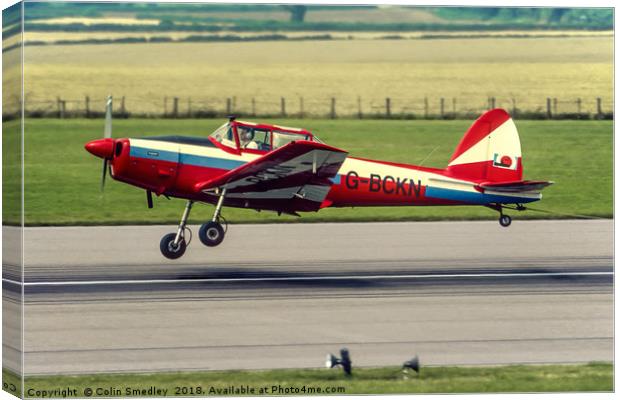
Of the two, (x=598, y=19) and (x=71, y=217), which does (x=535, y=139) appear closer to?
(x=598, y=19)

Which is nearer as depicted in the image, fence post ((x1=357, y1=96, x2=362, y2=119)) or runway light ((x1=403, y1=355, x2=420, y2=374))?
runway light ((x1=403, y1=355, x2=420, y2=374))

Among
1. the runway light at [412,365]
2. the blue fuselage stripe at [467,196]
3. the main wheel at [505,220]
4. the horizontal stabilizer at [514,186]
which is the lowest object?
the runway light at [412,365]

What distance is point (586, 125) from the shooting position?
1598 centimetres

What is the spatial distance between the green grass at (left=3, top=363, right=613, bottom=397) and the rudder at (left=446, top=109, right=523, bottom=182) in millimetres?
Answer: 4954

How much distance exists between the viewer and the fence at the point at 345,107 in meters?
15.8

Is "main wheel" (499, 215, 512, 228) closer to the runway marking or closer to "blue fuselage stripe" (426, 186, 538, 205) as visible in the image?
"blue fuselage stripe" (426, 186, 538, 205)

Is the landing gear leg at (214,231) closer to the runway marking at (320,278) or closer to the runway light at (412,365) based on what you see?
the runway marking at (320,278)

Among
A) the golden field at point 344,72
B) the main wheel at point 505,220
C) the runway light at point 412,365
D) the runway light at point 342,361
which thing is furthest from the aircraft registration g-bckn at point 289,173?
the runway light at point 412,365

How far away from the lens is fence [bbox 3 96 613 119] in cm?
1580

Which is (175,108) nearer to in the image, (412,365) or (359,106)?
(359,106)

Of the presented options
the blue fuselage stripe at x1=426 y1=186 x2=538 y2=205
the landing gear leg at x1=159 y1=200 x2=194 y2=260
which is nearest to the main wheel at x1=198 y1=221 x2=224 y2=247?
the landing gear leg at x1=159 y1=200 x2=194 y2=260

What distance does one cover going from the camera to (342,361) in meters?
13.4

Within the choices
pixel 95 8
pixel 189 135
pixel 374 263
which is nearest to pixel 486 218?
pixel 374 263

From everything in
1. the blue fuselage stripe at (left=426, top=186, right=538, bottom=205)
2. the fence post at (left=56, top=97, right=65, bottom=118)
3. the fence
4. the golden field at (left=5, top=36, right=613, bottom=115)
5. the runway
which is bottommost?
the runway
